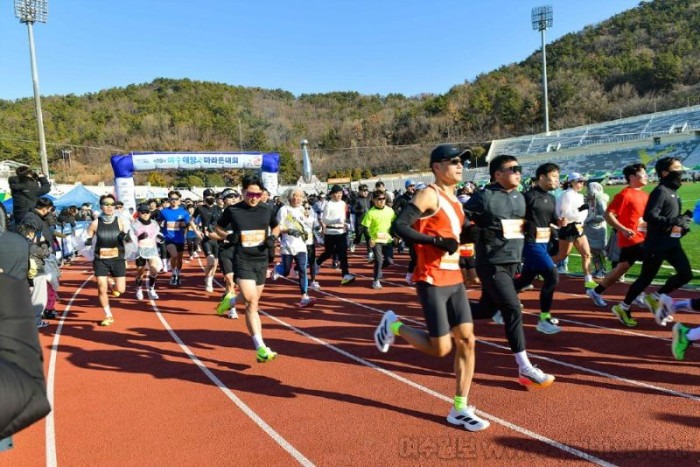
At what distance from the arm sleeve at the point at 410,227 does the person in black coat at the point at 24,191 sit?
6481 millimetres

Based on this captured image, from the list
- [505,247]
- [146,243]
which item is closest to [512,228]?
[505,247]

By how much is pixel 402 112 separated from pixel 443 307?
93.8m

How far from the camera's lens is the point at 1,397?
1534 mm

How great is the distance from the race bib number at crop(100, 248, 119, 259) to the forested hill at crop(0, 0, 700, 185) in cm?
5724

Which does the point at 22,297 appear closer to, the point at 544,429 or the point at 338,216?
the point at 544,429

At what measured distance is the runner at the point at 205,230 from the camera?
10305 mm

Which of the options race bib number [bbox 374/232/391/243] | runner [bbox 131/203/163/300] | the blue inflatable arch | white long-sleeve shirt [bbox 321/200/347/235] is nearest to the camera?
runner [bbox 131/203/163/300]

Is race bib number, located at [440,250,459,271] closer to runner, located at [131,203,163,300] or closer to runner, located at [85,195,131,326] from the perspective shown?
runner, located at [85,195,131,326]

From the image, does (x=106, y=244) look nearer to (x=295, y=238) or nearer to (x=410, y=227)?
(x=295, y=238)

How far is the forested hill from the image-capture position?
73375 mm

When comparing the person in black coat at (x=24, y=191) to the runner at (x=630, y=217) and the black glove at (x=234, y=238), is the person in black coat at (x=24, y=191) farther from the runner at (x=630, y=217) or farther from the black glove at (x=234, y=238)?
the runner at (x=630, y=217)

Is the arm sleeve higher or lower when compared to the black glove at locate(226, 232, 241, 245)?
higher

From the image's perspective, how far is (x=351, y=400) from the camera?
14.6 ft

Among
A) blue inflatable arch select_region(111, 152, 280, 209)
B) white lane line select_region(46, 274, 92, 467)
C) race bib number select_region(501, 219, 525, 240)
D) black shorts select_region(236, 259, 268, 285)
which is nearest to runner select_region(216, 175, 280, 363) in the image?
black shorts select_region(236, 259, 268, 285)
